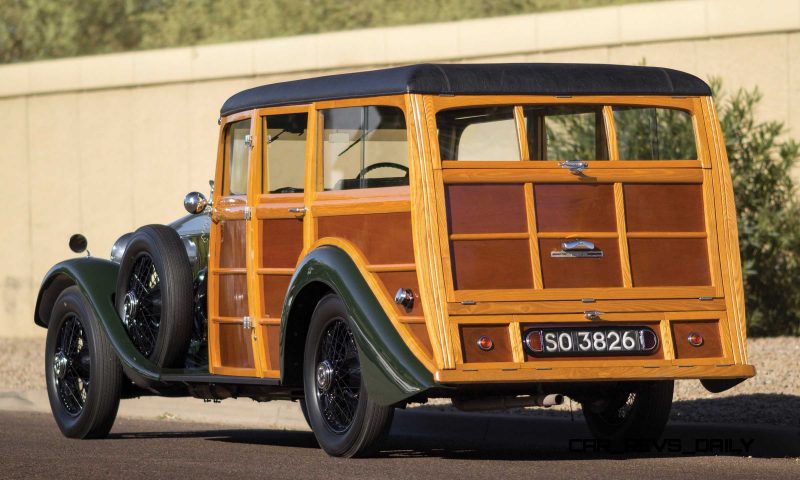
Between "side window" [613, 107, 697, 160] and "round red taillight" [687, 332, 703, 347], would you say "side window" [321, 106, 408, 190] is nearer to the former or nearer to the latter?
"round red taillight" [687, 332, 703, 347]

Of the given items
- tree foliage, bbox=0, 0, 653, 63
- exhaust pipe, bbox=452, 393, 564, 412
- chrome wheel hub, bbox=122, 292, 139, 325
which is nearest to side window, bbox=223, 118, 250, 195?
chrome wheel hub, bbox=122, 292, 139, 325

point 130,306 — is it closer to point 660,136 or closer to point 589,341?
point 589,341

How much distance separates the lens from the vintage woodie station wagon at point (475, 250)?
7.56 meters

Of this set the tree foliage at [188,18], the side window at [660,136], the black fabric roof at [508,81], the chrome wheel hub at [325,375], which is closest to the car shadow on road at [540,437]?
the chrome wheel hub at [325,375]

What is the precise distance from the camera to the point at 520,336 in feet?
24.8

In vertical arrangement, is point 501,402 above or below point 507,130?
below

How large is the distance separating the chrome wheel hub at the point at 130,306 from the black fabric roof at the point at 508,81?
2.06m

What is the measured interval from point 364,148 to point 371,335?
1.05 metres

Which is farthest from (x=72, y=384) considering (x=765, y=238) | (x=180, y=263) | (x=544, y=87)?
(x=765, y=238)

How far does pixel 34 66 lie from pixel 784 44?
10.2 m

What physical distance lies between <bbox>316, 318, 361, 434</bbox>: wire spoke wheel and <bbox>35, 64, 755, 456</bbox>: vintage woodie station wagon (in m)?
0.01

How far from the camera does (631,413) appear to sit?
895cm

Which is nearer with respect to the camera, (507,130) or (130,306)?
(507,130)

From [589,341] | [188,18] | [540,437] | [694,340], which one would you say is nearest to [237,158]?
[540,437]
